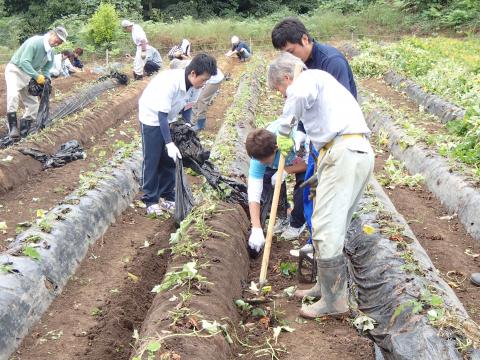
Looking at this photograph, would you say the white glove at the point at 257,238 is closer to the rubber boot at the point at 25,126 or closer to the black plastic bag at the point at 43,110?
the black plastic bag at the point at 43,110

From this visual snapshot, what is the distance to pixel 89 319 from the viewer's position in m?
4.41

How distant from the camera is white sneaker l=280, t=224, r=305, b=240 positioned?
5434mm

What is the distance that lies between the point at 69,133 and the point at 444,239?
21.2ft

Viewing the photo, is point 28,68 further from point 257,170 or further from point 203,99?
point 257,170

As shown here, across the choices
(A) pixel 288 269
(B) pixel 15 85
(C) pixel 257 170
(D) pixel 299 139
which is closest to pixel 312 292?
(A) pixel 288 269

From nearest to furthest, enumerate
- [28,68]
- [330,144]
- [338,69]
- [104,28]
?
[330,144], [338,69], [28,68], [104,28]

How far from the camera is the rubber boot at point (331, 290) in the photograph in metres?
3.74

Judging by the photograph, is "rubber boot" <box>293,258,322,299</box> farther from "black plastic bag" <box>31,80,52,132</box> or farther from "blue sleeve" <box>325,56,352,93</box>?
"black plastic bag" <box>31,80,52,132</box>

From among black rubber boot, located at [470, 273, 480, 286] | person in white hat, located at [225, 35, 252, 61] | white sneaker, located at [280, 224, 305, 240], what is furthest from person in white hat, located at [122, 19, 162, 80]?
black rubber boot, located at [470, 273, 480, 286]

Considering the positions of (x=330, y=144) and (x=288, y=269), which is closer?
(x=330, y=144)

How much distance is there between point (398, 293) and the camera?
377cm

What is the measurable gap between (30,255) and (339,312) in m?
2.38

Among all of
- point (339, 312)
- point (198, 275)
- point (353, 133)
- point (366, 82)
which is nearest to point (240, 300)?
point (198, 275)

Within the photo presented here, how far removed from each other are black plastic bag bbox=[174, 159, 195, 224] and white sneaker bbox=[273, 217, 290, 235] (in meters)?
0.93
